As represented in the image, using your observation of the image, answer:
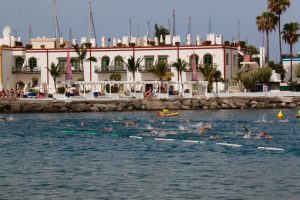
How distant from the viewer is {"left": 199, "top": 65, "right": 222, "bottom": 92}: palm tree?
10369cm

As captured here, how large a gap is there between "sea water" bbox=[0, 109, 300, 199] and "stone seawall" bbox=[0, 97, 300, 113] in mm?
21559

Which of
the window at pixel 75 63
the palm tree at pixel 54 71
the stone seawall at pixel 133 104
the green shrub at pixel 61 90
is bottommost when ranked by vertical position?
the stone seawall at pixel 133 104

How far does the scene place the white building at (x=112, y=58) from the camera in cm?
10881

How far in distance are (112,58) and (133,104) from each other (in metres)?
17.8

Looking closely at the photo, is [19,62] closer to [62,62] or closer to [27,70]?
[27,70]

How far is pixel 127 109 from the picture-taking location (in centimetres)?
9519

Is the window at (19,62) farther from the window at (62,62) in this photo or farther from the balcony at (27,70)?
the window at (62,62)

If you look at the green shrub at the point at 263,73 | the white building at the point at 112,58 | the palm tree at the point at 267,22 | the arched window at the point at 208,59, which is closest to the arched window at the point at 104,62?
the white building at the point at 112,58

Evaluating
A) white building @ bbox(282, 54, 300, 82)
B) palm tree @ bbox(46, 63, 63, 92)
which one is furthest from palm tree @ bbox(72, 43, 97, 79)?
white building @ bbox(282, 54, 300, 82)

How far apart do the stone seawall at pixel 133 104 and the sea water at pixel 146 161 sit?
21559mm

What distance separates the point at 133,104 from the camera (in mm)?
95750

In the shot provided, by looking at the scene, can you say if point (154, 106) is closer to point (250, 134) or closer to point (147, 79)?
point (147, 79)

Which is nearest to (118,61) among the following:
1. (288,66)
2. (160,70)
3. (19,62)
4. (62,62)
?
(62,62)

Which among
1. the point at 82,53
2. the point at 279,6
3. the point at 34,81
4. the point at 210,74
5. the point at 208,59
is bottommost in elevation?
the point at 34,81
